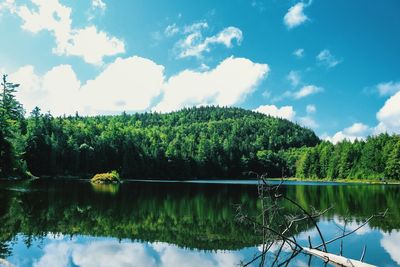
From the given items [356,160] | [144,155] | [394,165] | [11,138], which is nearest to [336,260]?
[11,138]

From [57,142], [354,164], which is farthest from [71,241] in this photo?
[354,164]

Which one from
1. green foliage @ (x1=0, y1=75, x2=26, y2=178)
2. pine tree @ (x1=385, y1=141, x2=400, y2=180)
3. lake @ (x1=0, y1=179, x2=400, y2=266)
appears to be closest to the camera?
lake @ (x1=0, y1=179, x2=400, y2=266)

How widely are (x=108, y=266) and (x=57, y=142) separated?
113985 mm

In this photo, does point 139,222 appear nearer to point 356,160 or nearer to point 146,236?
point 146,236

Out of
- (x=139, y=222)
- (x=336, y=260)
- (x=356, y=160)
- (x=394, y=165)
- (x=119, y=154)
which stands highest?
(x=119, y=154)

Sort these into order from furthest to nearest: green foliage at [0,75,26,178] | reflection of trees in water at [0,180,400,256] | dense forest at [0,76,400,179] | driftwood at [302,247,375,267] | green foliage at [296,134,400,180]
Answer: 1. green foliage at [296,134,400,180]
2. dense forest at [0,76,400,179]
3. green foliage at [0,75,26,178]
4. reflection of trees in water at [0,180,400,256]
5. driftwood at [302,247,375,267]

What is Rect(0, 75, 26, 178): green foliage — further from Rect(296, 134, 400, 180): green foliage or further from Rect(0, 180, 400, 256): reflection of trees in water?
Rect(296, 134, 400, 180): green foliage

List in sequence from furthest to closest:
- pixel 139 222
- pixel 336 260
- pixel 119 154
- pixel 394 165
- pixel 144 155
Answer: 1. pixel 144 155
2. pixel 119 154
3. pixel 394 165
4. pixel 139 222
5. pixel 336 260

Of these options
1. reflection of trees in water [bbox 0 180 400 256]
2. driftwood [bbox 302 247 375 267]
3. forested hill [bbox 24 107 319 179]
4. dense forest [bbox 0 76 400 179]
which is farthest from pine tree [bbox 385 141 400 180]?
driftwood [bbox 302 247 375 267]

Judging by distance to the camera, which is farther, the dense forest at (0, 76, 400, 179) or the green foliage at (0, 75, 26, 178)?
the dense forest at (0, 76, 400, 179)

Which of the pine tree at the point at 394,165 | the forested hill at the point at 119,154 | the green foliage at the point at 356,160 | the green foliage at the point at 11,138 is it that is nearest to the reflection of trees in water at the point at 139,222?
the green foliage at the point at 11,138

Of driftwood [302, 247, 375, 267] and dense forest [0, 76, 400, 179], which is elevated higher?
dense forest [0, 76, 400, 179]

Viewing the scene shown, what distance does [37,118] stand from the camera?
129 meters

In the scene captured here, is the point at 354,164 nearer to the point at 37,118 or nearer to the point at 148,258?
the point at 37,118
